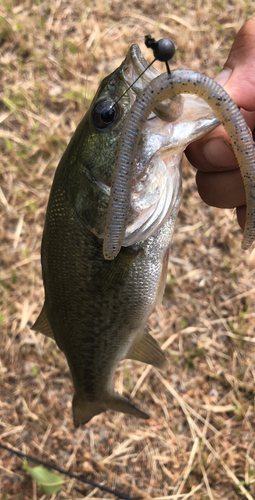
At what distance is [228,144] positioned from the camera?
113 centimetres

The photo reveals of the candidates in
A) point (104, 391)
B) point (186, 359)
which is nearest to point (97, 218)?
point (104, 391)

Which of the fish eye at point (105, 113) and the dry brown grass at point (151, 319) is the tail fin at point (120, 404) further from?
the fish eye at point (105, 113)

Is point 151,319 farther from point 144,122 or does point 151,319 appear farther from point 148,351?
point 144,122

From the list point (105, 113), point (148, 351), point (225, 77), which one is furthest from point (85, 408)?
point (225, 77)

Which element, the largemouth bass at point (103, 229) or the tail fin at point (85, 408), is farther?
the tail fin at point (85, 408)

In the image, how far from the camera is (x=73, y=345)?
4.60 ft

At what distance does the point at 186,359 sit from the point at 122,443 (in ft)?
2.28

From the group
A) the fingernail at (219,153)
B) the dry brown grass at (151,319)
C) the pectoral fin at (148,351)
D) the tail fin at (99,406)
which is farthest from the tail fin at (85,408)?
the fingernail at (219,153)

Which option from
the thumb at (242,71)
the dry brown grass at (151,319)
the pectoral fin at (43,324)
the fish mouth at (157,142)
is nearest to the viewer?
the fish mouth at (157,142)

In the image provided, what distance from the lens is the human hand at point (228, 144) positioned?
1.15m

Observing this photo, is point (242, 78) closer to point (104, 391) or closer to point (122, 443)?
point (104, 391)

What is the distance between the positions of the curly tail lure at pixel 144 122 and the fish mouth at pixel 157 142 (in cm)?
12

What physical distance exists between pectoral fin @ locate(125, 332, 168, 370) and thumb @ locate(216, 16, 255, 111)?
3.24 feet

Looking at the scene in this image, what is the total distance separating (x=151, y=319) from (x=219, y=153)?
5.23ft
